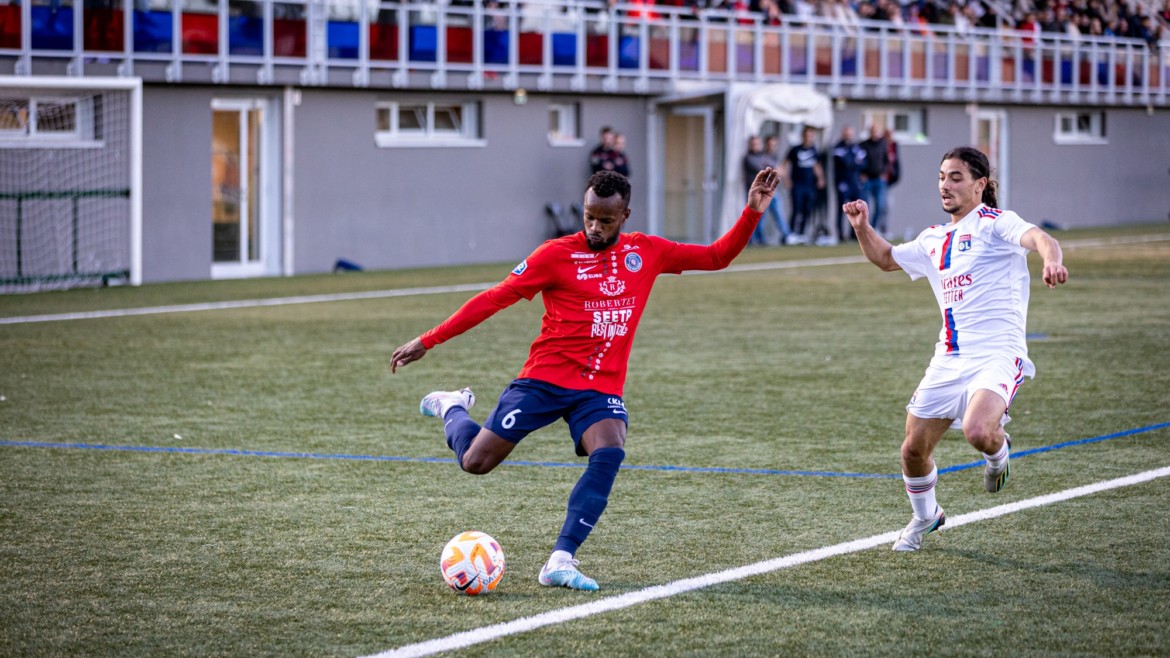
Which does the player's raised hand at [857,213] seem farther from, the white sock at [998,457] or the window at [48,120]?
the window at [48,120]

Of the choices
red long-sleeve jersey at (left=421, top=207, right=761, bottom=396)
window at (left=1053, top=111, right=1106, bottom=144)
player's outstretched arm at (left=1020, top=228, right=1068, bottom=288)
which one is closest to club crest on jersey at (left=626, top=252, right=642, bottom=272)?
red long-sleeve jersey at (left=421, top=207, right=761, bottom=396)

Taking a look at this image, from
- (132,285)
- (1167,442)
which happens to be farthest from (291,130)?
(1167,442)

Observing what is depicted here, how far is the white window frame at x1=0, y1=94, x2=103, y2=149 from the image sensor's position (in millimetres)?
20516

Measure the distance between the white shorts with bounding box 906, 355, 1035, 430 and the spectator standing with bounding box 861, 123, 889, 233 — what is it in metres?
24.4

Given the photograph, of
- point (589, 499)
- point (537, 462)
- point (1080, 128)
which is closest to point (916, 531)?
point (589, 499)

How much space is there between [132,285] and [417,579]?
16.2 metres

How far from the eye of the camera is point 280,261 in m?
24.6

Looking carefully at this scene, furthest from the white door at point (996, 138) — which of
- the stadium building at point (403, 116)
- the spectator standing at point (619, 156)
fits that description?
the spectator standing at point (619, 156)

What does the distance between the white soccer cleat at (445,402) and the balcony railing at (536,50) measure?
15602 millimetres

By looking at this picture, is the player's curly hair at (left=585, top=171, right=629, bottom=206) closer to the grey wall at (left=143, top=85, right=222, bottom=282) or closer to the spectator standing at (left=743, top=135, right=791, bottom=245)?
the grey wall at (left=143, top=85, right=222, bottom=282)

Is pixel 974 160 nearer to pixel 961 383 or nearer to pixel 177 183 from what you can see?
pixel 961 383

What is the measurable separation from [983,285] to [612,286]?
170 centimetres

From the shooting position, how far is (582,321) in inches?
256

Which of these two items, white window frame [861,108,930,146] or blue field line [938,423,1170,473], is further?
white window frame [861,108,930,146]
